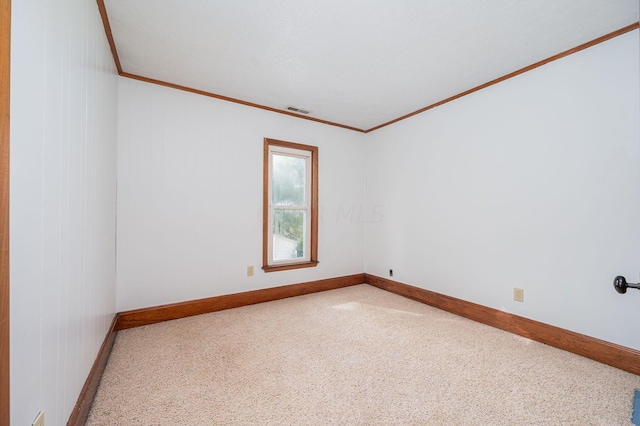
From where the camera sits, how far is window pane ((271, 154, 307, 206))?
3.67 metres

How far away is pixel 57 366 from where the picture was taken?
3.69ft

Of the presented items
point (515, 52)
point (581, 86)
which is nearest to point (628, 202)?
point (581, 86)

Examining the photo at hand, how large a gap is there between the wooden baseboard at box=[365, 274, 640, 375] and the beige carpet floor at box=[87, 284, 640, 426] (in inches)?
3.2

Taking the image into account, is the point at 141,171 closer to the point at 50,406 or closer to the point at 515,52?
the point at 50,406

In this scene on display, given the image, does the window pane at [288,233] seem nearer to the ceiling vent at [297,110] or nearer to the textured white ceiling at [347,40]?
the ceiling vent at [297,110]

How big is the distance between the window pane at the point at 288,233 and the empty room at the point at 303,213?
0.13 ft

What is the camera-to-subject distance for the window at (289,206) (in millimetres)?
3523

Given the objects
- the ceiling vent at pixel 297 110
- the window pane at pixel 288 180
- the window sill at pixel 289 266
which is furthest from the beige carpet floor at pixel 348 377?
the ceiling vent at pixel 297 110

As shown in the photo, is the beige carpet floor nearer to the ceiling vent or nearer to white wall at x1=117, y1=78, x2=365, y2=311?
white wall at x1=117, y1=78, x2=365, y2=311

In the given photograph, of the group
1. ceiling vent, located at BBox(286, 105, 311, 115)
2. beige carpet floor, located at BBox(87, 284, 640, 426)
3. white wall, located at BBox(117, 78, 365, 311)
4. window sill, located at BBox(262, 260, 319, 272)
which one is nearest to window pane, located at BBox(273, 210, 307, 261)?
window sill, located at BBox(262, 260, 319, 272)

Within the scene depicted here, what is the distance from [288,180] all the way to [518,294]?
9.35 ft

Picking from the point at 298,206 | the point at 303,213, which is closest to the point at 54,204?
the point at 298,206

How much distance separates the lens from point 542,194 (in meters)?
2.40

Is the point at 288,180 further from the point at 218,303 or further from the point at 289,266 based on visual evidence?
the point at 218,303
